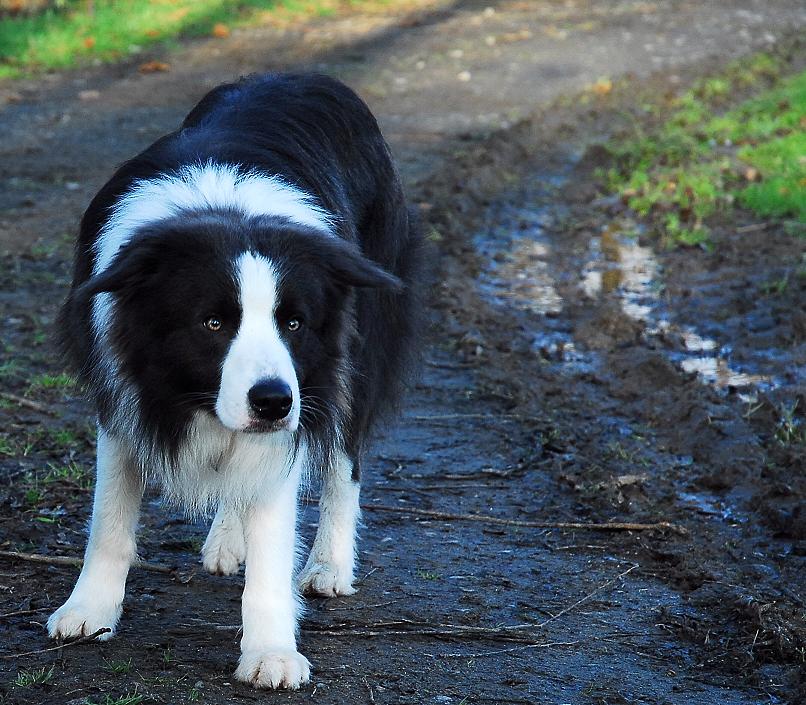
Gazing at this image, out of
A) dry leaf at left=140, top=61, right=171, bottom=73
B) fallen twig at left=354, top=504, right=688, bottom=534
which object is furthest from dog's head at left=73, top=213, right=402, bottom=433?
dry leaf at left=140, top=61, right=171, bottom=73

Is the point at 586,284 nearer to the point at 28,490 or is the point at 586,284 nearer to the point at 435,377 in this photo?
the point at 435,377

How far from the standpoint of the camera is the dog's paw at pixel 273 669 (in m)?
3.48

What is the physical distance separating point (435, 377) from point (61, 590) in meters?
2.65

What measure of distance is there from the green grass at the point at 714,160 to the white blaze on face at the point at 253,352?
559cm

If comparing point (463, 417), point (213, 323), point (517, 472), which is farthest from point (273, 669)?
point (463, 417)

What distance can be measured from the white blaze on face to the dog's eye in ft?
0.21

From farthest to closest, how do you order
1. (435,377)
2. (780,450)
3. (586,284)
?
1. (586,284)
2. (435,377)
3. (780,450)

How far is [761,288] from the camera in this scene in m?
7.39

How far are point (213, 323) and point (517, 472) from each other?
2.26 metres

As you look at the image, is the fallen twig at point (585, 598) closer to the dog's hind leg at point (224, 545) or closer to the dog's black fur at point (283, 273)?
the dog's black fur at point (283, 273)

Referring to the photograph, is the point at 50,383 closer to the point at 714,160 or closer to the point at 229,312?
the point at 229,312

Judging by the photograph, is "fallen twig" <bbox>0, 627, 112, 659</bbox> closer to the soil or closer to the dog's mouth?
the soil

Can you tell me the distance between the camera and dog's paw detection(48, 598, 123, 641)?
3.65m

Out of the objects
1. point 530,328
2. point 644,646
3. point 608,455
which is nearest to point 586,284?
point 530,328
